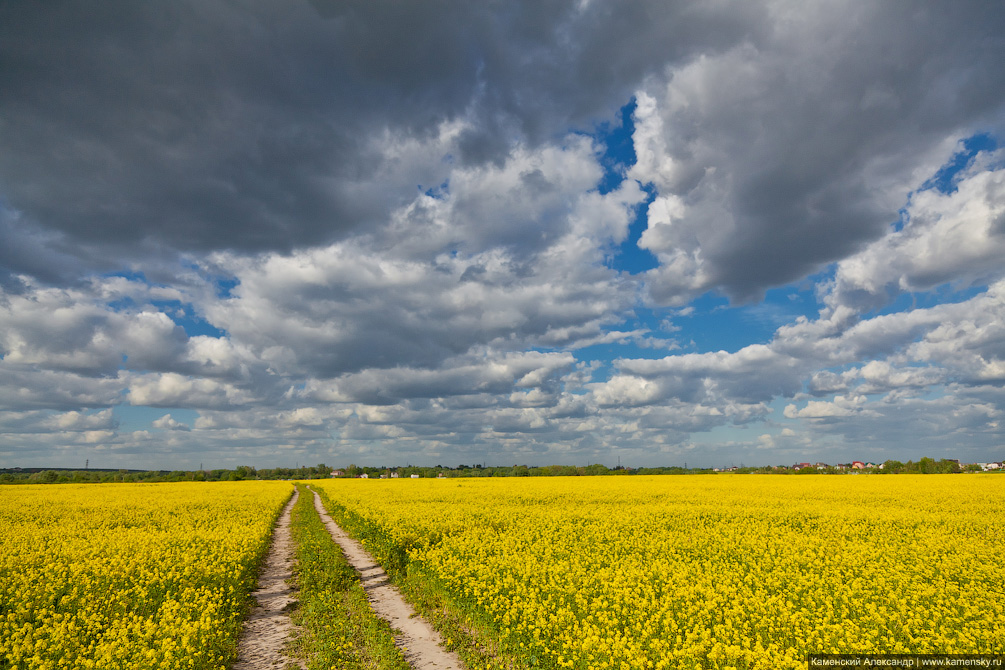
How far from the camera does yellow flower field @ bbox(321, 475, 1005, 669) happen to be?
7.29 metres

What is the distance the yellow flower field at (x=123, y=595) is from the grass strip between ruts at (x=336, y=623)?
138 cm

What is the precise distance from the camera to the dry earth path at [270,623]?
345 inches

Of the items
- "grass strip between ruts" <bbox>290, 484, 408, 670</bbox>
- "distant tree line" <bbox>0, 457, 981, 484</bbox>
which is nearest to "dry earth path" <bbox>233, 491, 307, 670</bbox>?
"grass strip between ruts" <bbox>290, 484, 408, 670</bbox>

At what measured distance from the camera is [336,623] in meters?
10.2

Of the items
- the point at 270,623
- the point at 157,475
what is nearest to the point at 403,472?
the point at 157,475

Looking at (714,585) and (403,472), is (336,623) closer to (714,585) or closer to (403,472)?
(714,585)

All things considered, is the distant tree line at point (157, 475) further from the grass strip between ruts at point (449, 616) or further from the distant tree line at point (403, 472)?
the grass strip between ruts at point (449, 616)

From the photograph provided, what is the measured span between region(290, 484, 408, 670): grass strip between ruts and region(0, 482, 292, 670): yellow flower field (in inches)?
54.5

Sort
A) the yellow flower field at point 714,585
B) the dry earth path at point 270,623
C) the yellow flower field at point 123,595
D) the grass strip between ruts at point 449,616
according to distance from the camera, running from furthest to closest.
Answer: the dry earth path at point 270,623, the grass strip between ruts at point 449,616, the yellow flower field at point 123,595, the yellow flower field at point 714,585

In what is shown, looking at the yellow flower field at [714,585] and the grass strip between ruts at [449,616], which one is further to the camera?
the grass strip between ruts at [449,616]

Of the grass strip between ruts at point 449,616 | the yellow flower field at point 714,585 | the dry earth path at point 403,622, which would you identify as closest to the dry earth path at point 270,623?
the dry earth path at point 403,622

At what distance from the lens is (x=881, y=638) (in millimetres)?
7316

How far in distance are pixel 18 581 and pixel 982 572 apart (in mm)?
22530

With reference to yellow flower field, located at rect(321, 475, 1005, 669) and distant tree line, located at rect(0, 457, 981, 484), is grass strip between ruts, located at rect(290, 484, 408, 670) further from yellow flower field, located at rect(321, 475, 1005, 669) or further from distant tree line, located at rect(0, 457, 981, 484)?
distant tree line, located at rect(0, 457, 981, 484)
